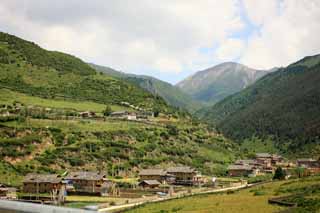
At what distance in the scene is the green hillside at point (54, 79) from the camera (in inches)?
5285

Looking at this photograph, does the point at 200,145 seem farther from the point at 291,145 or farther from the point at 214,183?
the point at 291,145

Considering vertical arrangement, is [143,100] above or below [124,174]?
above

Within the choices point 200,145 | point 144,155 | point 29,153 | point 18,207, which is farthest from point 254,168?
point 18,207

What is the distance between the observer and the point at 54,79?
147 metres

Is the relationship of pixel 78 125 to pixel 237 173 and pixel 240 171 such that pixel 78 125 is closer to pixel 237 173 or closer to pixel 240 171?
pixel 237 173

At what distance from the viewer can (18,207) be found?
1232 cm

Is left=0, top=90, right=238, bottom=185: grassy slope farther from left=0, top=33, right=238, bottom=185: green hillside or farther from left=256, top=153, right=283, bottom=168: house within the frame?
left=256, top=153, right=283, bottom=168: house

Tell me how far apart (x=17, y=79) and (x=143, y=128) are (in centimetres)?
4990

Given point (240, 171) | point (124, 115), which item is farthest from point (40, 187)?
point (124, 115)

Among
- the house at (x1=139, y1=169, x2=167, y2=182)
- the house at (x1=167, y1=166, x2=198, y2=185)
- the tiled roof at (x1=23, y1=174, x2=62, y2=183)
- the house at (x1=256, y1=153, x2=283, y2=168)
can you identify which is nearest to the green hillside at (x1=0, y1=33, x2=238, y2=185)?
the tiled roof at (x1=23, y1=174, x2=62, y2=183)

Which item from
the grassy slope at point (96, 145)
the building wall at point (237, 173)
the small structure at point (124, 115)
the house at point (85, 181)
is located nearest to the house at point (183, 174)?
the grassy slope at point (96, 145)

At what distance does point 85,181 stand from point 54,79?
85642 mm

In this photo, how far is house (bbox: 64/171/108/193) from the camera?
65688mm

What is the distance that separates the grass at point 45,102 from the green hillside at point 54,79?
4.19 meters
